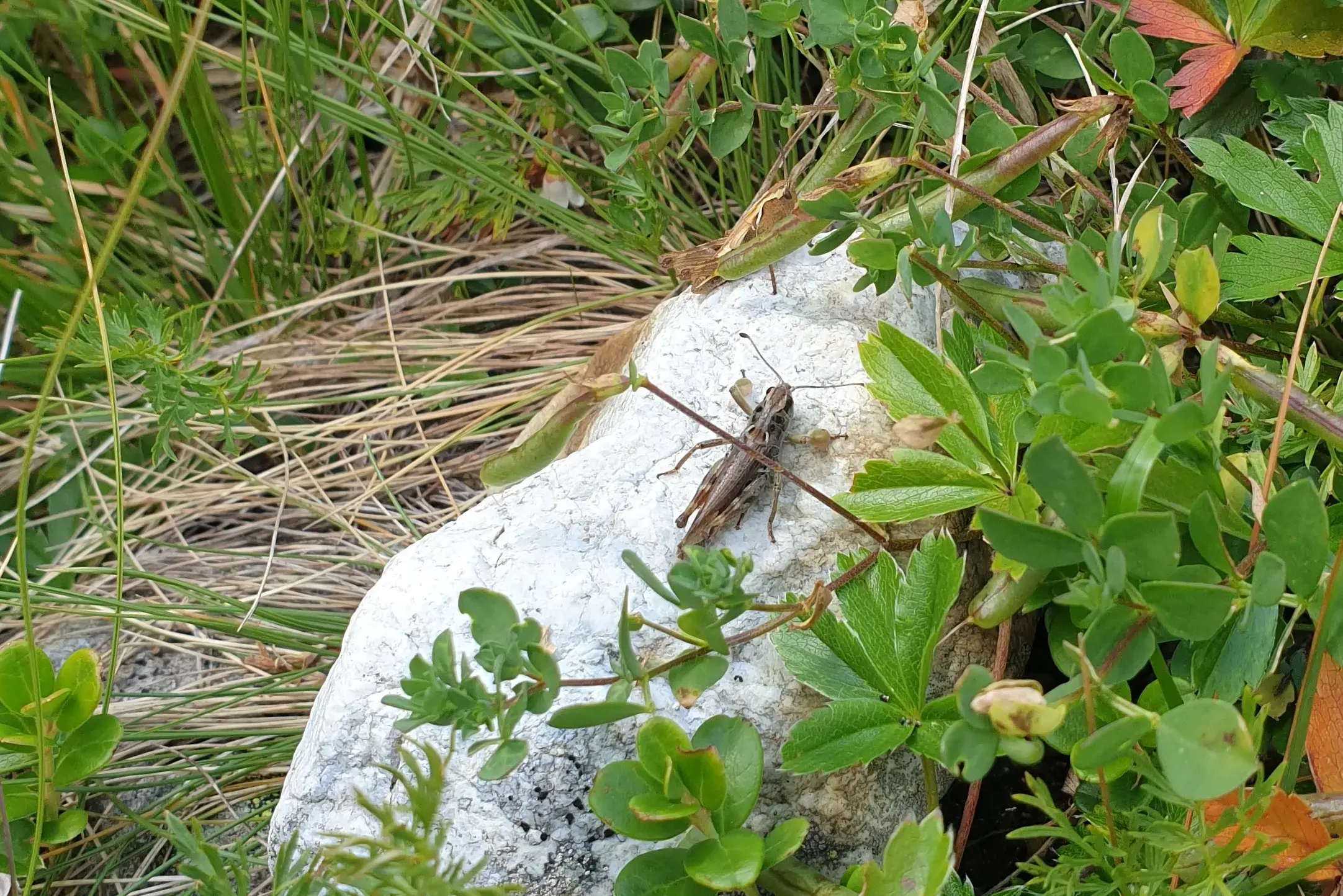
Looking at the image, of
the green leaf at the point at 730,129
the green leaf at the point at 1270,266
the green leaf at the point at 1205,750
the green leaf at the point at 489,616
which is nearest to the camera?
the green leaf at the point at 1205,750

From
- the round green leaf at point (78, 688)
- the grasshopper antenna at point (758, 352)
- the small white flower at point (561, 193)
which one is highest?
the grasshopper antenna at point (758, 352)

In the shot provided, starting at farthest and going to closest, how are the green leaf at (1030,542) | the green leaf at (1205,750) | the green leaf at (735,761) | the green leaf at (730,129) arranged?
the green leaf at (730,129), the green leaf at (735,761), the green leaf at (1030,542), the green leaf at (1205,750)

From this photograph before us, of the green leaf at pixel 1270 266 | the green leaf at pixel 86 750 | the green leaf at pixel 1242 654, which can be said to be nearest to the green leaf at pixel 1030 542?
the green leaf at pixel 1242 654

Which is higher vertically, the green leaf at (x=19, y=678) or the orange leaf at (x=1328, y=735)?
the orange leaf at (x=1328, y=735)

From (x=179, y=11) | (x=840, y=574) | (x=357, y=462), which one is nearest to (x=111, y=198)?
(x=179, y=11)

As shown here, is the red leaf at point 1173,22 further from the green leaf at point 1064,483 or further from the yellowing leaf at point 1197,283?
the green leaf at point 1064,483

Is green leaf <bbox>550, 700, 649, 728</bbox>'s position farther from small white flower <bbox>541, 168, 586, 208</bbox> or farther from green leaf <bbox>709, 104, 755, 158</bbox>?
small white flower <bbox>541, 168, 586, 208</bbox>

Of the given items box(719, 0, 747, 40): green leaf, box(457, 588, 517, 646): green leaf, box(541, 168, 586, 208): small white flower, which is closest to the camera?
box(457, 588, 517, 646): green leaf

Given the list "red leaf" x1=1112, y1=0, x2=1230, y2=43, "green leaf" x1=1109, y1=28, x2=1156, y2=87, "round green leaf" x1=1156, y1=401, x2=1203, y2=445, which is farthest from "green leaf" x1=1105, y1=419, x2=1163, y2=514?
"red leaf" x1=1112, y1=0, x2=1230, y2=43
